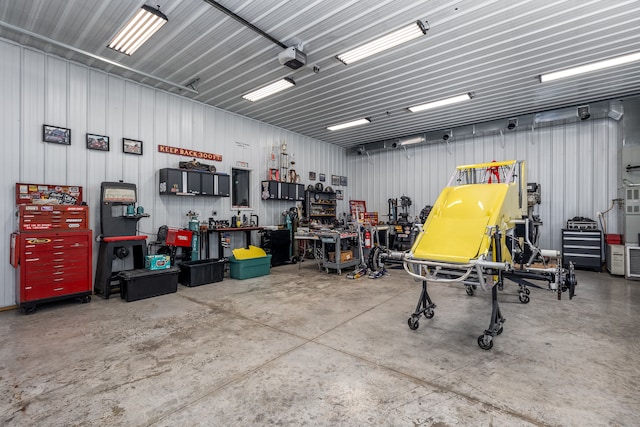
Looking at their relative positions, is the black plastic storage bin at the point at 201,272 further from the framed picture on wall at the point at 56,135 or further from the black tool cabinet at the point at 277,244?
the framed picture on wall at the point at 56,135

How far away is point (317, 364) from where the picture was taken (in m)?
2.48

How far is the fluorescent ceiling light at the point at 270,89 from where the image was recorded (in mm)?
5367

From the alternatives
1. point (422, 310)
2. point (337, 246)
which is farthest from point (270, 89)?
point (422, 310)

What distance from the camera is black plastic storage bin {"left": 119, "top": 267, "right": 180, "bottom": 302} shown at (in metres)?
4.27

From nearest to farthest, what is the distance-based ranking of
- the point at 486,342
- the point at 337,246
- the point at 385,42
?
the point at 486,342 < the point at 385,42 < the point at 337,246

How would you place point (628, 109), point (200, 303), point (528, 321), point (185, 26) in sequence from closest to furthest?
point (528, 321), point (185, 26), point (200, 303), point (628, 109)

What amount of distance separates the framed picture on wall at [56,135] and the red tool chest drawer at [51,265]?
1481 millimetres

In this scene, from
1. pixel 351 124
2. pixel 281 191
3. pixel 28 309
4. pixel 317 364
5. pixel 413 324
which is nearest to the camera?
pixel 317 364

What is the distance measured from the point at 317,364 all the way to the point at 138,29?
178 inches

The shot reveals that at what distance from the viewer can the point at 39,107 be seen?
4.31m

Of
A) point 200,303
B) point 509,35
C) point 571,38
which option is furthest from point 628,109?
point 200,303

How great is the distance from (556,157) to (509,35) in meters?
4.49

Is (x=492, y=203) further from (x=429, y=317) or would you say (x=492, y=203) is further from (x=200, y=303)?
(x=200, y=303)

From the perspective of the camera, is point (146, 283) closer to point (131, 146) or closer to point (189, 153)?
point (131, 146)
